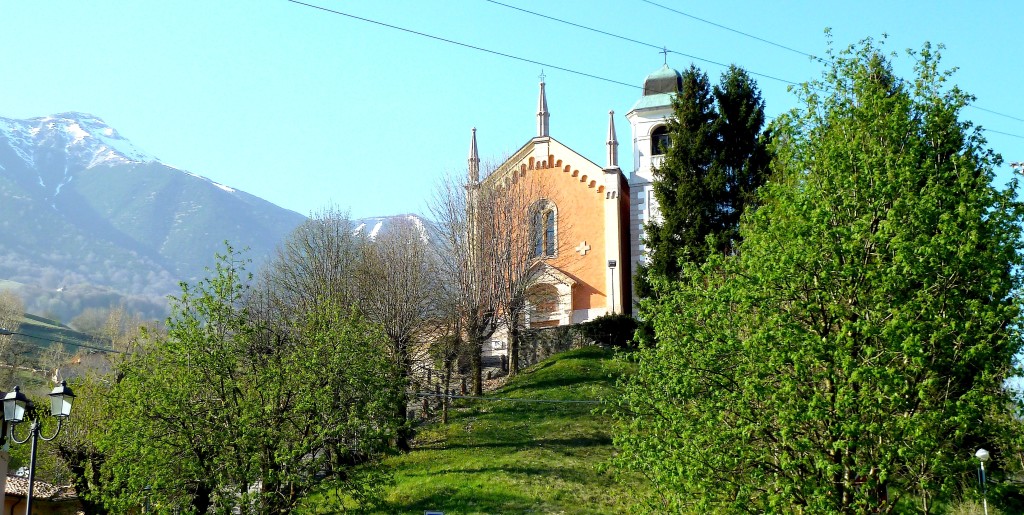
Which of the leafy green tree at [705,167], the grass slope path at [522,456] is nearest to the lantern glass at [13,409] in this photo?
the grass slope path at [522,456]

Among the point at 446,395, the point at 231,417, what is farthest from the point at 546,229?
the point at 231,417

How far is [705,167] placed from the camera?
4422 cm

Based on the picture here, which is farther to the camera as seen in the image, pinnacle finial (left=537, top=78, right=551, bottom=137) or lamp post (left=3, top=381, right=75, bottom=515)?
pinnacle finial (left=537, top=78, right=551, bottom=137)

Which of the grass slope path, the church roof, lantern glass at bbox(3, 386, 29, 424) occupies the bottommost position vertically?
the grass slope path

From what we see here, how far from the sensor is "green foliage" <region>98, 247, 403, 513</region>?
81.9 ft

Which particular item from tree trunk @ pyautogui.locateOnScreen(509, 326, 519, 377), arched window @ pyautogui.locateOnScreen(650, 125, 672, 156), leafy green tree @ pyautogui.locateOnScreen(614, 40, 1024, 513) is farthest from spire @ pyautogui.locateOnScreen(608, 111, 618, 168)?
leafy green tree @ pyautogui.locateOnScreen(614, 40, 1024, 513)

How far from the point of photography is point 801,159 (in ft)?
69.2

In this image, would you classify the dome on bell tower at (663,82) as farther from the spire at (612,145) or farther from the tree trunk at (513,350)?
the tree trunk at (513,350)

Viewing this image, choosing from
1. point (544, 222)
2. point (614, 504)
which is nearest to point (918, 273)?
point (614, 504)

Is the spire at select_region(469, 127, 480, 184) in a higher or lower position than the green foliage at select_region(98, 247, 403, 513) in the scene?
higher

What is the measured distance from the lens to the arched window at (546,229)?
5303 centimetres

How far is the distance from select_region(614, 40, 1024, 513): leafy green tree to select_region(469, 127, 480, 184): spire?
2881cm

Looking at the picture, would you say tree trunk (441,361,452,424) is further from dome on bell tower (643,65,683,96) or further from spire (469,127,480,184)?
dome on bell tower (643,65,683,96)

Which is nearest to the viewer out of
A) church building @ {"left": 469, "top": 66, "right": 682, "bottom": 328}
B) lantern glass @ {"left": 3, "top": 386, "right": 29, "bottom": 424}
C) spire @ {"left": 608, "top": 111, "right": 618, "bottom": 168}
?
lantern glass @ {"left": 3, "top": 386, "right": 29, "bottom": 424}
